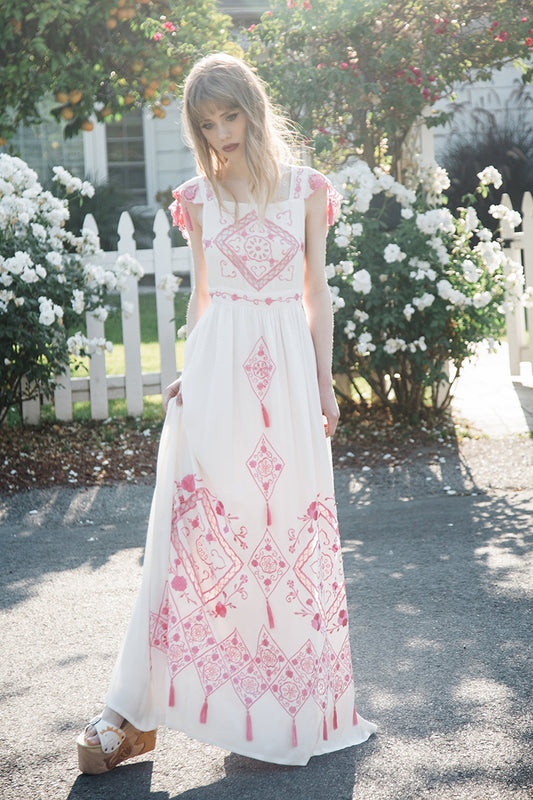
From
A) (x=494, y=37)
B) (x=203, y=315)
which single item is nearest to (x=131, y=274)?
(x=494, y=37)

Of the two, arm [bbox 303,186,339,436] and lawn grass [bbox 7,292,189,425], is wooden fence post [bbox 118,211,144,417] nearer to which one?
lawn grass [bbox 7,292,189,425]

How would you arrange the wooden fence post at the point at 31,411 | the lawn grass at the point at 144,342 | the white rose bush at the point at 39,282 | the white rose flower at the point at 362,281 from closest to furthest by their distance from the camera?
the white rose bush at the point at 39,282 < the white rose flower at the point at 362,281 < the wooden fence post at the point at 31,411 < the lawn grass at the point at 144,342

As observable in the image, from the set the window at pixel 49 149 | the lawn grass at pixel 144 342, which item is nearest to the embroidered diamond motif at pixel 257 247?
the lawn grass at pixel 144 342

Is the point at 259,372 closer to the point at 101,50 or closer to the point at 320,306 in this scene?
the point at 320,306

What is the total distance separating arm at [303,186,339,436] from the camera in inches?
94.2

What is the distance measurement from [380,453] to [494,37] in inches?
111

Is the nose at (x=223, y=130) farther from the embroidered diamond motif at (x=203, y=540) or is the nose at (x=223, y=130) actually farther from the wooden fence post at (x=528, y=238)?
the wooden fence post at (x=528, y=238)

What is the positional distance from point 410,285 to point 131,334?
190cm

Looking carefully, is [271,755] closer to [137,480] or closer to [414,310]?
[137,480]

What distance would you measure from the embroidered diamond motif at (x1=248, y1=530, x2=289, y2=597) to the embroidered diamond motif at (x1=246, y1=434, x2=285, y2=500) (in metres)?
0.12

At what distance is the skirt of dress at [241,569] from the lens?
2254 mm

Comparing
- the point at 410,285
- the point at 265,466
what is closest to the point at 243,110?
the point at 265,466

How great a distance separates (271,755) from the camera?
7.33 ft

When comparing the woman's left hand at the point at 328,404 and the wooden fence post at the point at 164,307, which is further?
the wooden fence post at the point at 164,307
